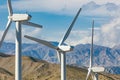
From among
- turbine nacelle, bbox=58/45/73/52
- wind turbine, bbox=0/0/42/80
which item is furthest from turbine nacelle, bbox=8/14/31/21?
turbine nacelle, bbox=58/45/73/52

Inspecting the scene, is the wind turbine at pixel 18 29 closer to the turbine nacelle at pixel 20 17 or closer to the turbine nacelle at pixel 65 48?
the turbine nacelle at pixel 20 17

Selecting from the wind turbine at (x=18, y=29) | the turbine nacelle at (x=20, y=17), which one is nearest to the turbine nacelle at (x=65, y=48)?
the wind turbine at (x=18, y=29)

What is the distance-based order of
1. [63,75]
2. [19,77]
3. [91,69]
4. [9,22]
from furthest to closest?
[91,69], [63,75], [9,22], [19,77]

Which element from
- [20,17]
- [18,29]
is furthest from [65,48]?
[20,17]

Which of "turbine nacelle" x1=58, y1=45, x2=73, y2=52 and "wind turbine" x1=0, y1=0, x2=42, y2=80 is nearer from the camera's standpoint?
"wind turbine" x1=0, y1=0, x2=42, y2=80

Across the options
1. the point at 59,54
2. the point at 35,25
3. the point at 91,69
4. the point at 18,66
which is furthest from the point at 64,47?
the point at 91,69

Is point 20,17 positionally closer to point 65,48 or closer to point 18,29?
point 18,29

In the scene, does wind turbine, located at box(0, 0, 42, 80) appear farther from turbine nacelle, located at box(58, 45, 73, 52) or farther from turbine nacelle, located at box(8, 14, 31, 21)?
turbine nacelle, located at box(58, 45, 73, 52)

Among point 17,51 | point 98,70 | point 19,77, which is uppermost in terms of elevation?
point 17,51

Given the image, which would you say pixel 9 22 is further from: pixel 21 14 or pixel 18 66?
pixel 18 66

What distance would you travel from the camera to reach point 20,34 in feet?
349

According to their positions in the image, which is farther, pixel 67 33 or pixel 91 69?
pixel 91 69

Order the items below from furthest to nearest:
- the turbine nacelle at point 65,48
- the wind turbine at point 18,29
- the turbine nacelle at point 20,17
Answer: the turbine nacelle at point 65,48 → the turbine nacelle at point 20,17 → the wind turbine at point 18,29

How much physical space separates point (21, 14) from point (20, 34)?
5.48m
